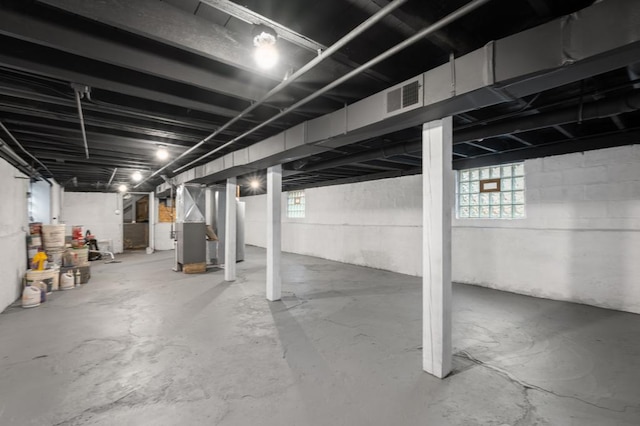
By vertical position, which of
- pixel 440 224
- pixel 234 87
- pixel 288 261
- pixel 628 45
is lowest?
pixel 288 261

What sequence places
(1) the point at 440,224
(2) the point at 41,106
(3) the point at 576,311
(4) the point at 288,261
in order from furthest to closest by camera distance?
(4) the point at 288,261 < (3) the point at 576,311 < (2) the point at 41,106 < (1) the point at 440,224

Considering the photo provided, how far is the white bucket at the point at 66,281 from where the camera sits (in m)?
5.22

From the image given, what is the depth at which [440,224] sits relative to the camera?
2.40 meters

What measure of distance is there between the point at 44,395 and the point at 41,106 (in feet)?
8.39

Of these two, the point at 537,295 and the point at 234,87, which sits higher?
the point at 234,87

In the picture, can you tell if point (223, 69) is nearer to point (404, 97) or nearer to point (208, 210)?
point (404, 97)

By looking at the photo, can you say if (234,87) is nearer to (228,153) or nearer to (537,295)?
(228,153)

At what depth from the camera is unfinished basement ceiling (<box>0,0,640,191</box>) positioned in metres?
1.63

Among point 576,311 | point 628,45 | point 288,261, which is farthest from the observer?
point 288,261

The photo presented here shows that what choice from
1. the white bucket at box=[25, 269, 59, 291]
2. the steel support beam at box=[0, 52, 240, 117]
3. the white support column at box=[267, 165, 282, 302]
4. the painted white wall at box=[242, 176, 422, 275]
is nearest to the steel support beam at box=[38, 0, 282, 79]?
the steel support beam at box=[0, 52, 240, 117]

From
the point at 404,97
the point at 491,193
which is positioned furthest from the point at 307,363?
Answer: the point at 491,193

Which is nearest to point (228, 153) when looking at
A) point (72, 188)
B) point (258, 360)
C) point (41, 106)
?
point (41, 106)

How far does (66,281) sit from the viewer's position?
17.2ft

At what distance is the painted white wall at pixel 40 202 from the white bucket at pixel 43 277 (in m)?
3.43
